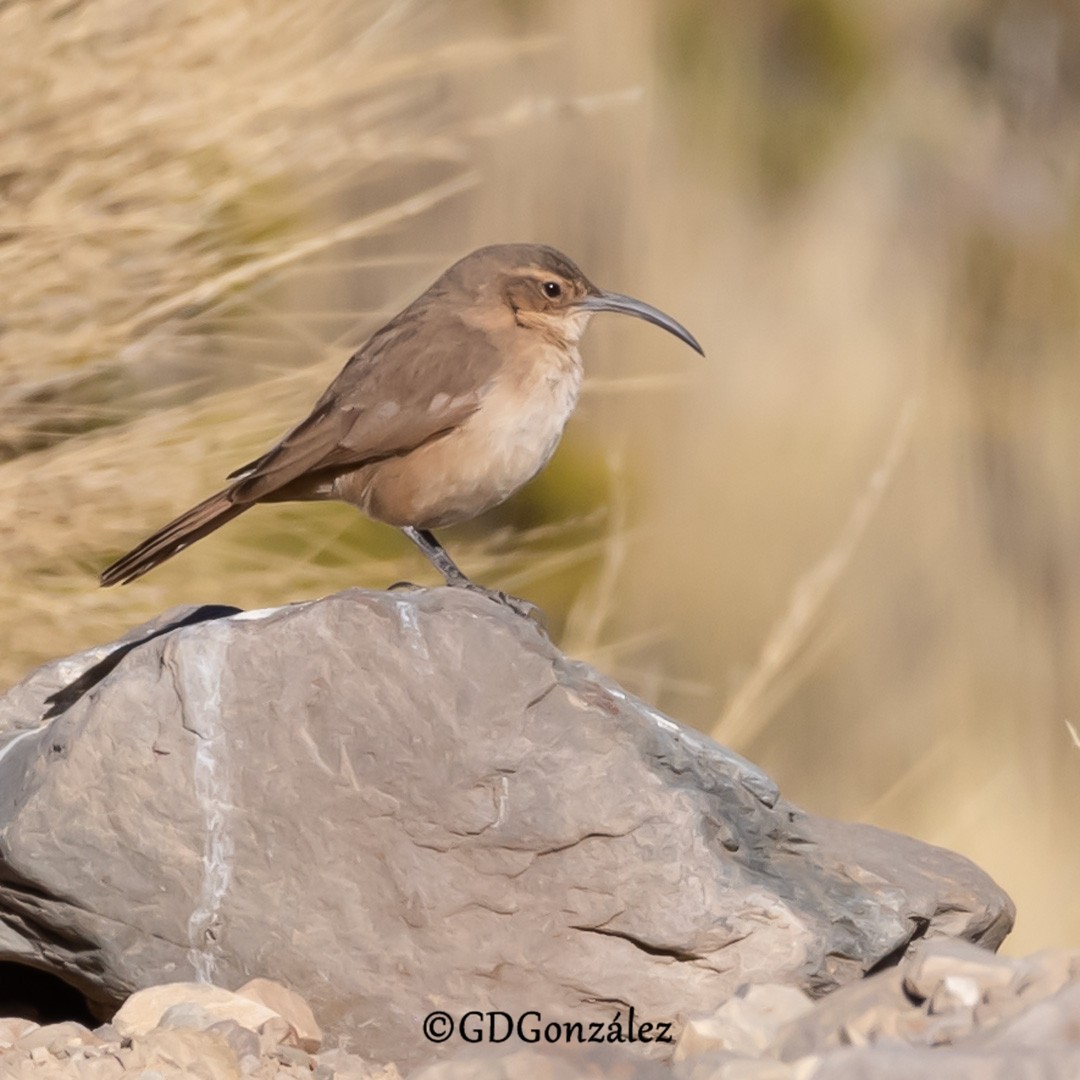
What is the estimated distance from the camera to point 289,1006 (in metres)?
3.94

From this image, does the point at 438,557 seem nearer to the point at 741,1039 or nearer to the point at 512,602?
the point at 512,602

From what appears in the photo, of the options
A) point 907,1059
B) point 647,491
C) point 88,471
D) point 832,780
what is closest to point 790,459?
point 647,491

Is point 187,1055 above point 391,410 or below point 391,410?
below

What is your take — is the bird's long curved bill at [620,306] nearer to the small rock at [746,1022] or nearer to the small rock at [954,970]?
the small rock at [746,1022]

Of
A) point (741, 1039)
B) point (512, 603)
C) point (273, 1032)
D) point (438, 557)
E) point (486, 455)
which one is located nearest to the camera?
point (741, 1039)

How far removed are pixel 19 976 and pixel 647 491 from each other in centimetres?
261

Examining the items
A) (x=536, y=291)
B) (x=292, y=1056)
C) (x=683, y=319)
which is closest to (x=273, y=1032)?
(x=292, y=1056)

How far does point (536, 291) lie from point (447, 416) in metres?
0.50

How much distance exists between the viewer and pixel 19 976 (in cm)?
475

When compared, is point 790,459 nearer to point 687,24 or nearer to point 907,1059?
point 687,24

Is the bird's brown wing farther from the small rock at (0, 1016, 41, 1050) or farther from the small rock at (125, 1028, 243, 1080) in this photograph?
the small rock at (125, 1028, 243, 1080)

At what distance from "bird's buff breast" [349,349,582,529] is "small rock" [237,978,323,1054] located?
1.43 m

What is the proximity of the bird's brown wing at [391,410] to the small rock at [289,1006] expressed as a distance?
4.56 feet

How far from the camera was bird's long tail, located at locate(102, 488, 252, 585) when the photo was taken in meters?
4.80
